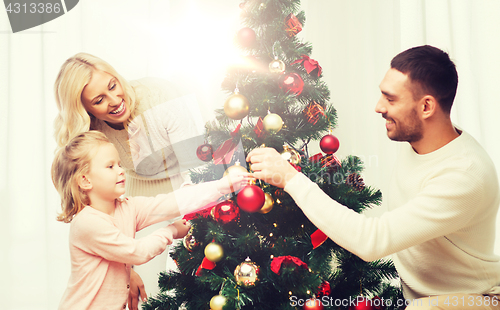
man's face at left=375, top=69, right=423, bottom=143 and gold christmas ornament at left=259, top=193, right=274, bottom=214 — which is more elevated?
man's face at left=375, top=69, right=423, bottom=143

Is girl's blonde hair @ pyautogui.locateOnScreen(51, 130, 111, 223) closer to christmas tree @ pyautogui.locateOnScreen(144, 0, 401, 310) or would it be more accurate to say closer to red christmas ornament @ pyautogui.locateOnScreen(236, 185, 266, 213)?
christmas tree @ pyautogui.locateOnScreen(144, 0, 401, 310)

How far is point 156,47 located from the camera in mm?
1645

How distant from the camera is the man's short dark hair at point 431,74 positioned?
947 millimetres

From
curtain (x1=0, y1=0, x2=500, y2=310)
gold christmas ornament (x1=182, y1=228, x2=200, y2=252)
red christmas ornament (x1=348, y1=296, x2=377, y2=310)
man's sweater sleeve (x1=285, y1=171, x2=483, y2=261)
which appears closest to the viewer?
man's sweater sleeve (x1=285, y1=171, x2=483, y2=261)

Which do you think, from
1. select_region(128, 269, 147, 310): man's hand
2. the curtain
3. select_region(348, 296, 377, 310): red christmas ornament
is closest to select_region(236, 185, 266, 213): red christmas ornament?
select_region(348, 296, 377, 310): red christmas ornament

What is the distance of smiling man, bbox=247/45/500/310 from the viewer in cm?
84

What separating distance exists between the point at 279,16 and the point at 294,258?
73cm

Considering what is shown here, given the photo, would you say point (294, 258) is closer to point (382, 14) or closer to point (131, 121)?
point (131, 121)

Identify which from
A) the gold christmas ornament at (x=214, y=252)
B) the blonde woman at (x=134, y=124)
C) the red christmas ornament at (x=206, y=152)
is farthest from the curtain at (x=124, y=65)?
the gold christmas ornament at (x=214, y=252)

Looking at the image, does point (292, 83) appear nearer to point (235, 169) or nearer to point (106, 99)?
point (235, 169)

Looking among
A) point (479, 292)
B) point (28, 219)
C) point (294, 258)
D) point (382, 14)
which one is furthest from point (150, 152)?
point (382, 14)

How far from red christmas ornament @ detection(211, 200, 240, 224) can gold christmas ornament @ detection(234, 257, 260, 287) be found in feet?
0.43

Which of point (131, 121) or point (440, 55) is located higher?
point (440, 55)

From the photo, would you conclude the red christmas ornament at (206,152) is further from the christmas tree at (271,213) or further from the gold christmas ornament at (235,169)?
the gold christmas ornament at (235,169)
